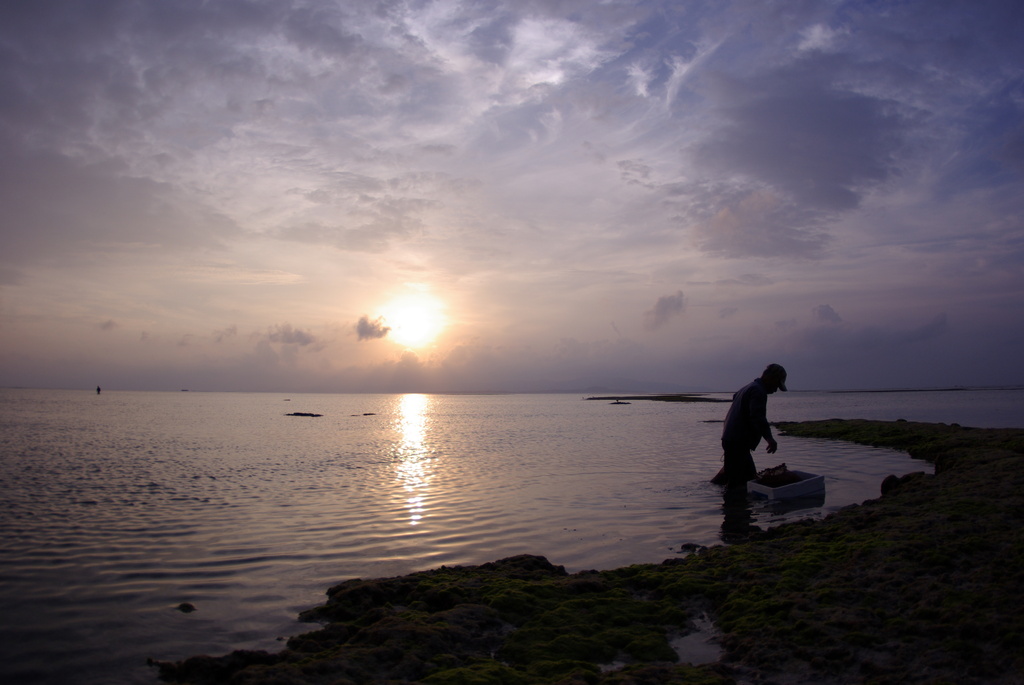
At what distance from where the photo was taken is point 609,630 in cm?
643

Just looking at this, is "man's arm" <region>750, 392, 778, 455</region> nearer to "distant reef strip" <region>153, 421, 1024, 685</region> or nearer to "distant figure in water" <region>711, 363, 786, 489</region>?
"distant figure in water" <region>711, 363, 786, 489</region>

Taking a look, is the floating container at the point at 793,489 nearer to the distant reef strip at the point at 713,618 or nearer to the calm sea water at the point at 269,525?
the calm sea water at the point at 269,525

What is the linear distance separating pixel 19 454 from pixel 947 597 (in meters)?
32.3

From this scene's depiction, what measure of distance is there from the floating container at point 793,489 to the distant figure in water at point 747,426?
45cm

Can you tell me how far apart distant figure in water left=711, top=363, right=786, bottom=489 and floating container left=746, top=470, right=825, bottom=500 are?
1.48ft

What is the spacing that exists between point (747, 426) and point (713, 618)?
8620 millimetres

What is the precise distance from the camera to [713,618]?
6.89 metres

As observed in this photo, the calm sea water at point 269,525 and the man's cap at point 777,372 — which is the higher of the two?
the man's cap at point 777,372

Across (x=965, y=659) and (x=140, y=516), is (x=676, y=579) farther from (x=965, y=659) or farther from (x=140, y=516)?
(x=140, y=516)

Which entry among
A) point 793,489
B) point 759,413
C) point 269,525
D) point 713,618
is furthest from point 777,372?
point 269,525

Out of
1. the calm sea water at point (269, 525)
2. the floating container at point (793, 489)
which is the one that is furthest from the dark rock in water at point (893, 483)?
the floating container at point (793, 489)

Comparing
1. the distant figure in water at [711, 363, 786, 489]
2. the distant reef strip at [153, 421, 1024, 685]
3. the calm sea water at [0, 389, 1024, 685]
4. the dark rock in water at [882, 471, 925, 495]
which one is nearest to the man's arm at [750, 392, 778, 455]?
the distant figure in water at [711, 363, 786, 489]

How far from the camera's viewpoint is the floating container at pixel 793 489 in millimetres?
14492

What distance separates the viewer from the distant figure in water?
14242mm
